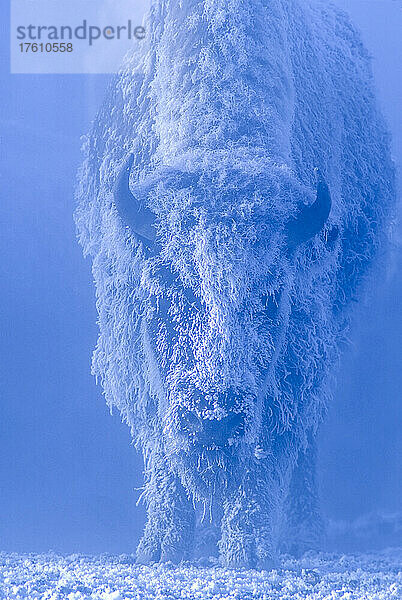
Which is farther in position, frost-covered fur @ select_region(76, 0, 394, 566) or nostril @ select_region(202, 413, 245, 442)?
frost-covered fur @ select_region(76, 0, 394, 566)

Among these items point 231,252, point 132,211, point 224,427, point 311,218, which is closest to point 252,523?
point 224,427

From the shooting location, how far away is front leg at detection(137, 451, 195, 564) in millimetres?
3619

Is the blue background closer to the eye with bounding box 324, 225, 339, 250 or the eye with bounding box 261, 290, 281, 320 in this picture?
the eye with bounding box 324, 225, 339, 250

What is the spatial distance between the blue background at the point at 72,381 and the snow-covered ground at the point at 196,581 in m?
1.21

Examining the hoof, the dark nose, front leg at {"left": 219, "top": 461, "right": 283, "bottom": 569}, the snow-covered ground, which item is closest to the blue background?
the hoof

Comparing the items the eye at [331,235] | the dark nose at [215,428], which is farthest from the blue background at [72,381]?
the dark nose at [215,428]

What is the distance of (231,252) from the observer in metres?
2.79

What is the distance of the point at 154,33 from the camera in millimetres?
3719

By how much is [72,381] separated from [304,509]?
193 cm

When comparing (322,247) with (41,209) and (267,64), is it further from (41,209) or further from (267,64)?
(41,209)

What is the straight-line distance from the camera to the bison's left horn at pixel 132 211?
115 inches

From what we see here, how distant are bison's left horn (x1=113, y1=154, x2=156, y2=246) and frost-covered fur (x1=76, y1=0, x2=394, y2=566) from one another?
0.13ft

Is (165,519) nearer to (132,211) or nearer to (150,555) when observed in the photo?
(150,555)

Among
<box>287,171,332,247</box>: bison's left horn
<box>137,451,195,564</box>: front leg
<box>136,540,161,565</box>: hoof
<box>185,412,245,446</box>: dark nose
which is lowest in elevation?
<box>136,540,161,565</box>: hoof
